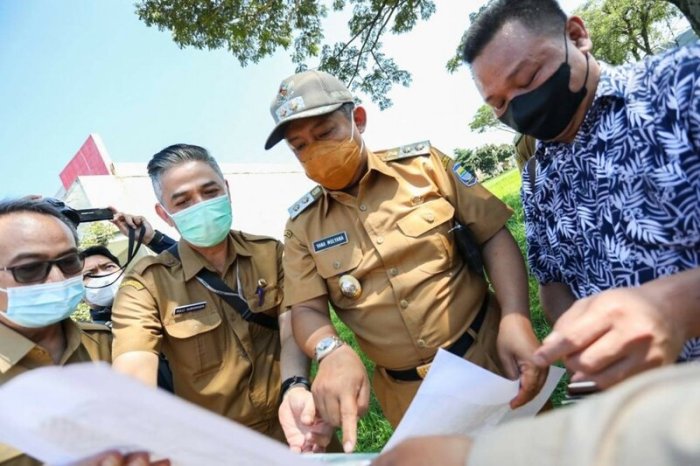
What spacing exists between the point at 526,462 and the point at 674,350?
19.2 inches

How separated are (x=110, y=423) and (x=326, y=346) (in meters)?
0.80

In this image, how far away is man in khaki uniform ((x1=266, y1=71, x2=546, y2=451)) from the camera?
155 cm

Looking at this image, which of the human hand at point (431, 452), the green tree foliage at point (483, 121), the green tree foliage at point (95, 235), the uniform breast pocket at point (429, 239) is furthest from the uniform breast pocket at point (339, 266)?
the green tree foliage at point (483, 121)

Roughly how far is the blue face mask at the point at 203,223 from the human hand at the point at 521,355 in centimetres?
134

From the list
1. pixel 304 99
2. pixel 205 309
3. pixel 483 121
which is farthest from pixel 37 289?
pixel 483 121

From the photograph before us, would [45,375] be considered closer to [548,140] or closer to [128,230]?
[548,140]

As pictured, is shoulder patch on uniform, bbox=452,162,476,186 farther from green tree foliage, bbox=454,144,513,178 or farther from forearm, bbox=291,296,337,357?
green tree foliage, bbox=454,144,513,178

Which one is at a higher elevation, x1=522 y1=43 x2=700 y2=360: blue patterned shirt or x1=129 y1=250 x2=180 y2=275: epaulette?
x1=129 y1=250 x2=180 y2=275: epaulette

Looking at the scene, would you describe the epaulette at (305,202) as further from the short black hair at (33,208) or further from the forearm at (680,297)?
the forearm at (680,297)

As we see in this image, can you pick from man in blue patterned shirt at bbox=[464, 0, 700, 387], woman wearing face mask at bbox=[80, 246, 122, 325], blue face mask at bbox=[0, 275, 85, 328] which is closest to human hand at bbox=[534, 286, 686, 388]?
man in blue patterned shirt at bbox=[464, 0, 700, 387]

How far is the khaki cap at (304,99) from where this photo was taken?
5.24 feet

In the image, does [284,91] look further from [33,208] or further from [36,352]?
[36,352]

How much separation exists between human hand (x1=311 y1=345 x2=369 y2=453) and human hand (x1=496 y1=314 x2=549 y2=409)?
390 millimetres

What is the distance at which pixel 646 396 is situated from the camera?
386mm
